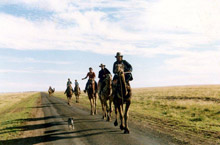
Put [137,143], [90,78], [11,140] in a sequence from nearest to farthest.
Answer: [137,143], [11,140], [90,78]

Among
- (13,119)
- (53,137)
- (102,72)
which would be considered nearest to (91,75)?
(102,72)

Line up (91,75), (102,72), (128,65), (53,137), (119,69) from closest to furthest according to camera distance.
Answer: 1. (53,137)
2. (119,69)
3. (128,65)
4. (102,72)
5. (91,75)

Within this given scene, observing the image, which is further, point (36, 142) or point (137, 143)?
point (36, 142)

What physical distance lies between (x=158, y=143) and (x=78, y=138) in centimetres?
344

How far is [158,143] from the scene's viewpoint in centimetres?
859

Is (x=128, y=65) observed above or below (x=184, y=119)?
above

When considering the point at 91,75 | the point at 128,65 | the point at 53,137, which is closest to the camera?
the point at 53,137

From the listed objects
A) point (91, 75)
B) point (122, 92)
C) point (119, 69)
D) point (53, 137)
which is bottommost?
point (53, 137)

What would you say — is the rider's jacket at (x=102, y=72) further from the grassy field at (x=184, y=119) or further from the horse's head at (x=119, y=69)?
the horse's head at (x=119, y=69)

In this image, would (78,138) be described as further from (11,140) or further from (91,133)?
(11,140)

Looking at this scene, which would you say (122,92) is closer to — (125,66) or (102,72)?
(125,66)

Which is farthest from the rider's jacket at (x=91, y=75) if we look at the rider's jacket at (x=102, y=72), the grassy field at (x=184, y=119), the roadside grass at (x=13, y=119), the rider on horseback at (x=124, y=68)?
the rider on horseback at (x=124, y=68)

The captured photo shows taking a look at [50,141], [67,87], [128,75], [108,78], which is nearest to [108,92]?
[108,78]

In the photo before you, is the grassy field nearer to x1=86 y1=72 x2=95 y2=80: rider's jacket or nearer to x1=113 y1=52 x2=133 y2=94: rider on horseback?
x1=113 y1=52 x2=133 y2=94: rider on horseback
